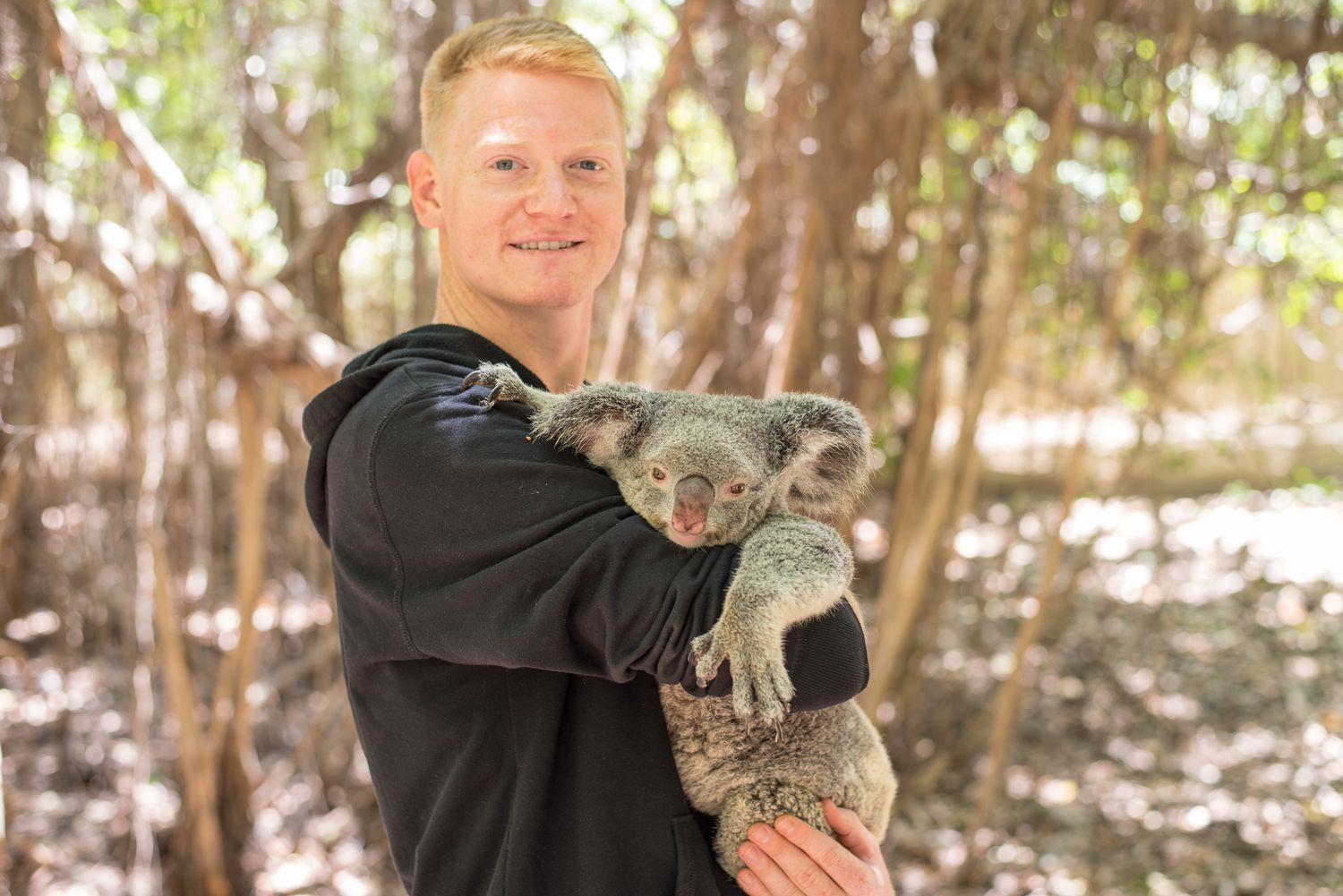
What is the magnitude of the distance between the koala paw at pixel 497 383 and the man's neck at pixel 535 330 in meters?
0.26

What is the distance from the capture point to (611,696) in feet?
4.50

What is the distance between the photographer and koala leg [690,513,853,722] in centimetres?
118

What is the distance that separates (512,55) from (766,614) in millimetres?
837

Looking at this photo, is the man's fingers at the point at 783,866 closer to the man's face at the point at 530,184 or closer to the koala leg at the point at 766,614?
the koala leg at the point at 766,614

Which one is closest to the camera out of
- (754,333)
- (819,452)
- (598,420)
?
(598,420)

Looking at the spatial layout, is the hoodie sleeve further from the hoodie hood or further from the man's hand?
the man's hand

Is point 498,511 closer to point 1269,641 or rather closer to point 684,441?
point 684,441

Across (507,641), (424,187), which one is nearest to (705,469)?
(507,641)

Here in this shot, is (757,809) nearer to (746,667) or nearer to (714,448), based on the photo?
(746,667)

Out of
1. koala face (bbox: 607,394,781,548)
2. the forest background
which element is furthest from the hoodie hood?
the forest background

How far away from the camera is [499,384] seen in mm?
1343

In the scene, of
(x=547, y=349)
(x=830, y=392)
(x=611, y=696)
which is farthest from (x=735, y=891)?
(x=830, y=392)

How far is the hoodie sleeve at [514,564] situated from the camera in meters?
1.17

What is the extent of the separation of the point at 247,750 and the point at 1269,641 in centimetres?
528
